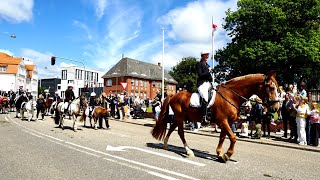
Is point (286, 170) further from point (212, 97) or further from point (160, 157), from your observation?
point (160, 157)

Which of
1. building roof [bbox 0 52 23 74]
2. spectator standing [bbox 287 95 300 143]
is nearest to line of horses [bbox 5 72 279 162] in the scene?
spectator standing [bbox 287 95 300 143]

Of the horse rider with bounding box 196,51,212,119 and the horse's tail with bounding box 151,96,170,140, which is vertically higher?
the horse rider with bounding box 196,51,212,119

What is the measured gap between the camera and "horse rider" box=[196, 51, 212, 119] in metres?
8.66

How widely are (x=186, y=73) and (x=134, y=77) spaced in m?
17.1

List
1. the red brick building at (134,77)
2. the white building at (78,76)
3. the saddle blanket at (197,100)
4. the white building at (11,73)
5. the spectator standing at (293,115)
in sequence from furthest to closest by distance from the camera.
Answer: the white building at (78,76) → the white building at (11,73) → the red brick building at (134,77) → the spectator standing at (293,115) → the saddle blanket at (197,100)

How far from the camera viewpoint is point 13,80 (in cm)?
9619

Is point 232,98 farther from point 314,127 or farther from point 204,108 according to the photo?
point 314,127

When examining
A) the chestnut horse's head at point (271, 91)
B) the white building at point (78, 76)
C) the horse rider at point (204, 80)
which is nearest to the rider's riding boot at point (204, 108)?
the horse rider at point (204, 80)

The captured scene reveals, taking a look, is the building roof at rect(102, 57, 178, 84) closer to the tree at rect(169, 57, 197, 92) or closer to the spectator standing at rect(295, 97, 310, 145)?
the tree at rect(169, 57, 197, 92)

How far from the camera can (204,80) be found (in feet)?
29.3

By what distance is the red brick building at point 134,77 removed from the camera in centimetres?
8319

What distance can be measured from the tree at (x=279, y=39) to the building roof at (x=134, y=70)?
1916 inches

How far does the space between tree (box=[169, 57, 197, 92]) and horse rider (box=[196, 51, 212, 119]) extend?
75.8 metres

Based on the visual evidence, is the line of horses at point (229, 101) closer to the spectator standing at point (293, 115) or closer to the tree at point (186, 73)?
the spectator standing at point (293, 115)
